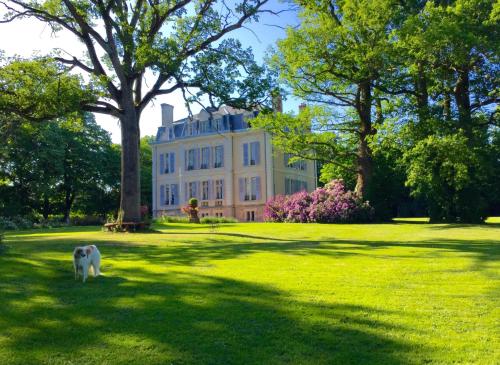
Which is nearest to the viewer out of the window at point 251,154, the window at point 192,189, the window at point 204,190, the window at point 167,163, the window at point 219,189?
the window at point 251,154

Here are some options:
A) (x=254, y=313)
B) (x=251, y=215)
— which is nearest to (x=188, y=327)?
(x=254, y=313)

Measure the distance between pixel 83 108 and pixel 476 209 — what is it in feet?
66.2

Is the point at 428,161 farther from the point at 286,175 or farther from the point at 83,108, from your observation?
the point at 286,175

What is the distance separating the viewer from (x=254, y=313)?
16.7ft

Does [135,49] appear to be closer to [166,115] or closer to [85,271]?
[85,271]

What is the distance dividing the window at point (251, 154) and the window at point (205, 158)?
13.6 ft

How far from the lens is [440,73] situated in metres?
23.6

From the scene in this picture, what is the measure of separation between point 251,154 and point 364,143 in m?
14.4

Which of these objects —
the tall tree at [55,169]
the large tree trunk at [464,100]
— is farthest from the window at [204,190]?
the large tree trunk at [464,100]

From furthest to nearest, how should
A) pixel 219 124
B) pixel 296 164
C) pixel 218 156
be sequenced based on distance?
pixel 296 164 → pixel 219 124 → pixel 218 156

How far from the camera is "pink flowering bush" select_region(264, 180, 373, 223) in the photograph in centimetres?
2714

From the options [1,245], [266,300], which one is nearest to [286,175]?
[1,245]

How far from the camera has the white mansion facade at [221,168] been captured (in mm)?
40594

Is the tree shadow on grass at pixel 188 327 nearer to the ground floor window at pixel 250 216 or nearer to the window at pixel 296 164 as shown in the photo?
the ground floor window at pixel 250 216
